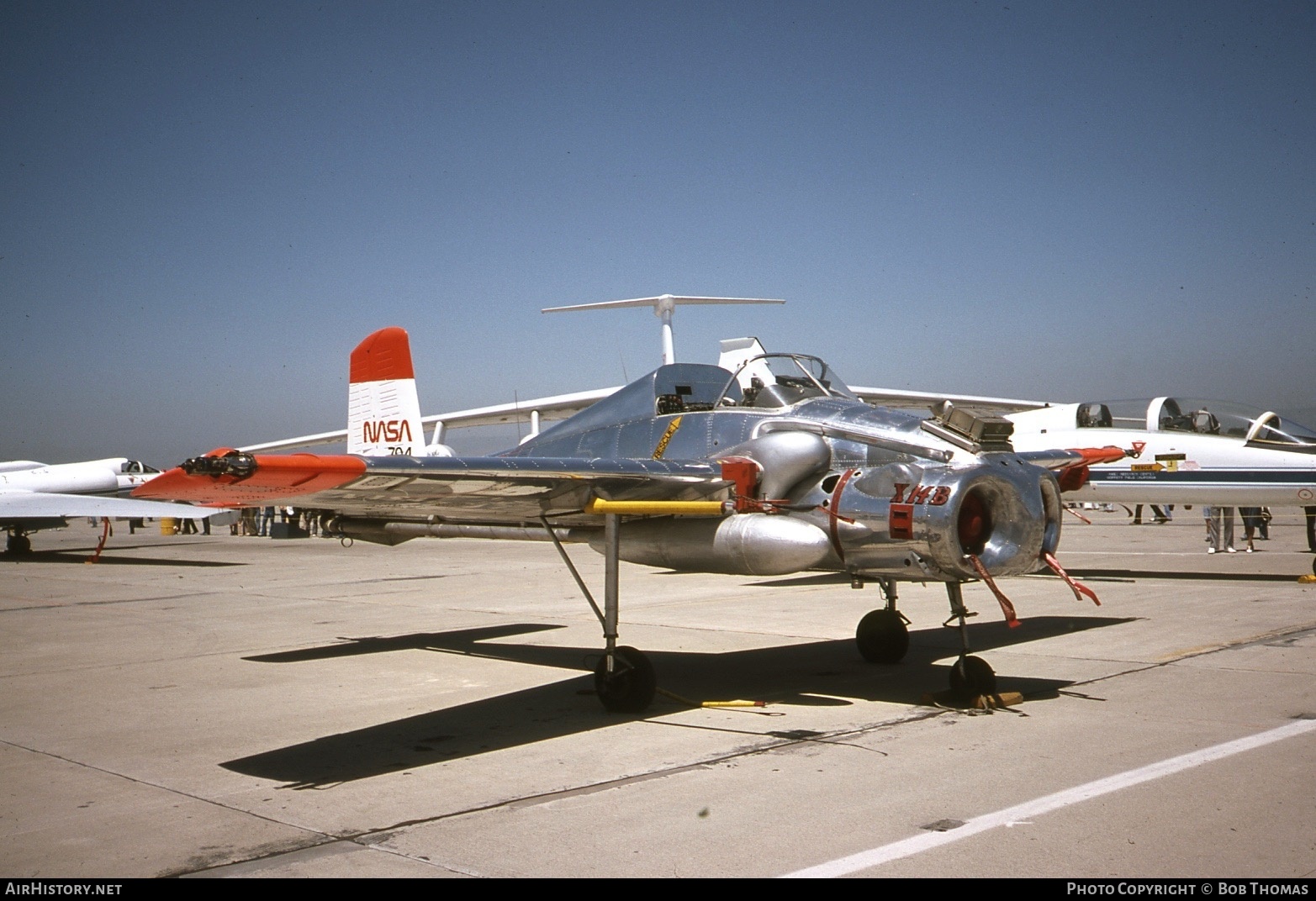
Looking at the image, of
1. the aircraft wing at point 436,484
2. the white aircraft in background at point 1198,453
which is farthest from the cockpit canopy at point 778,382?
the white aircraft in background at point 1198,453

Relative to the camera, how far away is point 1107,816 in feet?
16.5

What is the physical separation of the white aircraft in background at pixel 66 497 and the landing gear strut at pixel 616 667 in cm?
2048

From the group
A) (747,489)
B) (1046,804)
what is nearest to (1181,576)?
(747,489)

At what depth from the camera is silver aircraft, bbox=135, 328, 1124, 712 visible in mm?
6863

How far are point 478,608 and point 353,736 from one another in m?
8.08

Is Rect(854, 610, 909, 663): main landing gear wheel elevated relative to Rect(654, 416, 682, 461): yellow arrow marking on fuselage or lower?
lower

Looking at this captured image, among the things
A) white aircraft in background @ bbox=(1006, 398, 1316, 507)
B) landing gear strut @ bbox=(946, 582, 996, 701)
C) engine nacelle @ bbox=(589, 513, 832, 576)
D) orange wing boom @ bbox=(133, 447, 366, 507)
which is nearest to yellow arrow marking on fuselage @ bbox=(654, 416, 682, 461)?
engine nacelle @ bbox=(589, 513, 832, 576)

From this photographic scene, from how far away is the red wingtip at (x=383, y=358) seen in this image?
11789mm

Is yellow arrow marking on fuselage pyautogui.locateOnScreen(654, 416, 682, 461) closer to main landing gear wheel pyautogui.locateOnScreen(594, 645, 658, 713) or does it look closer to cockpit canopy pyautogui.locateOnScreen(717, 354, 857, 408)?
cockpit canopy pyautogui.locateOnScreen(717, 354, 857, 408)

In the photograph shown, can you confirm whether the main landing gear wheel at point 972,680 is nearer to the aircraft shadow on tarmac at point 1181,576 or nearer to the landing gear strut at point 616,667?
the landing gear strut at point 616,667

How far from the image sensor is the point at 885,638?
9.98 m

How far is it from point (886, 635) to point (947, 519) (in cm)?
342

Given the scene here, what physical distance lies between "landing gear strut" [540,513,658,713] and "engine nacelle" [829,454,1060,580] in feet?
5.82
